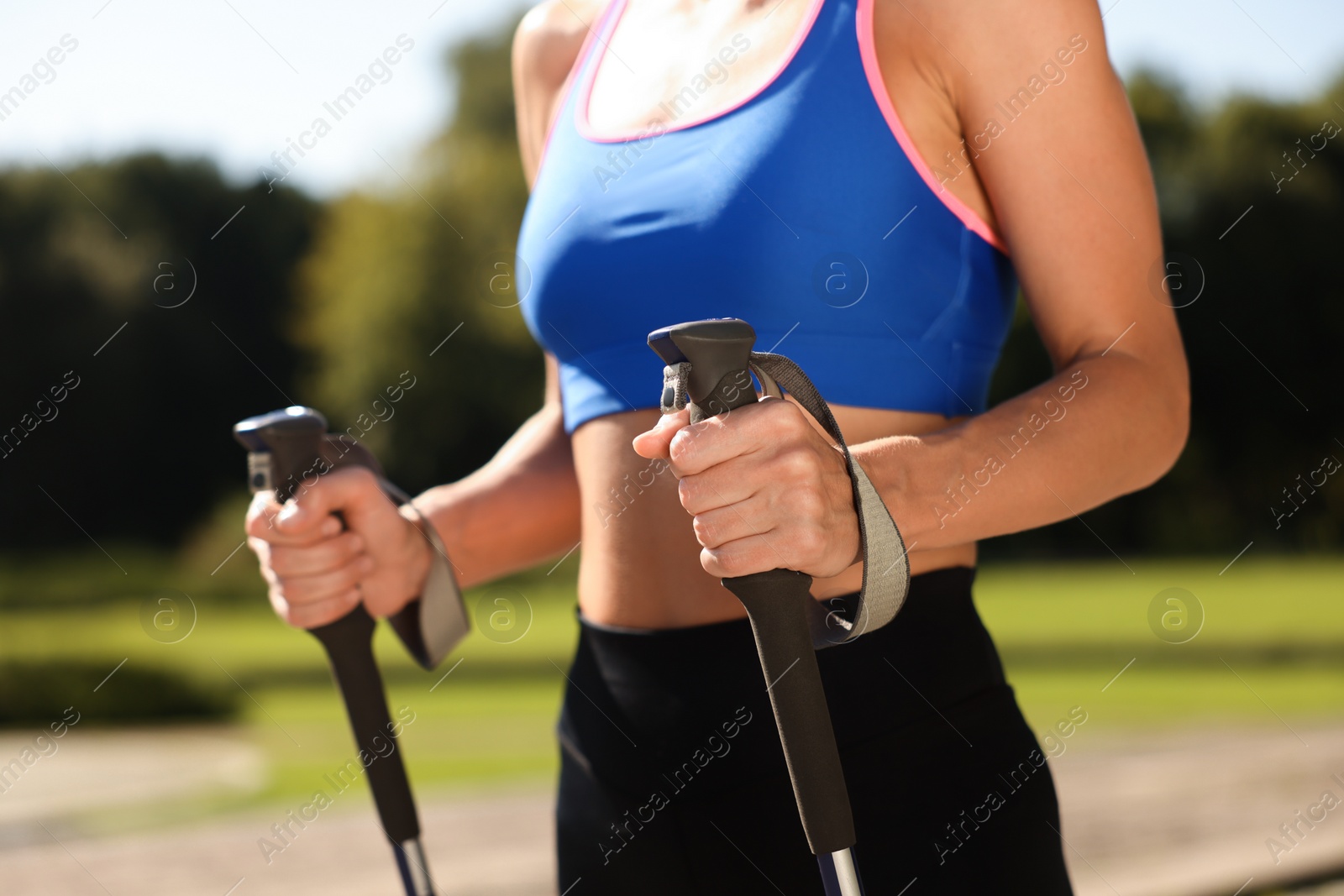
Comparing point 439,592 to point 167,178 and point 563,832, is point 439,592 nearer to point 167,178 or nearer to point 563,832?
point 563,832

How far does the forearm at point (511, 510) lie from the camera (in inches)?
80.4

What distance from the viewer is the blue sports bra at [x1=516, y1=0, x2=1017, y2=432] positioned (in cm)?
152

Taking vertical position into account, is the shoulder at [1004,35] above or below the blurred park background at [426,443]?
below

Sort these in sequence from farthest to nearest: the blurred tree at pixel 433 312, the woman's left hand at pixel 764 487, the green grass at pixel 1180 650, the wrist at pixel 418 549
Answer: the blurred tree at pixel 433 312
the green grass at pixel 1180 650
the wrist at pixel 418 549
the woman's left hand at pixel 764 487

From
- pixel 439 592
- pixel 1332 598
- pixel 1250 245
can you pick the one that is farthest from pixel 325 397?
pixel 439 592

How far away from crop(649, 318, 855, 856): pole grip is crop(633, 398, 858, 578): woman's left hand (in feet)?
0.05

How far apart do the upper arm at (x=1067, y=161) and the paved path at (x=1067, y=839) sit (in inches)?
157

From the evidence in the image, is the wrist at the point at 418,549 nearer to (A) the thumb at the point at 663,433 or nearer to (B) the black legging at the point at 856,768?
(B) the black legging at the point at 856,768

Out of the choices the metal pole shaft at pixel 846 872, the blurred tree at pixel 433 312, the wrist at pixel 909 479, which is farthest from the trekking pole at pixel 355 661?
the blurred tree at pixel 433 312

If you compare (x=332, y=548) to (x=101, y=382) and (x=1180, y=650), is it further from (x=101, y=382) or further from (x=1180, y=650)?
(x=101, y=382)

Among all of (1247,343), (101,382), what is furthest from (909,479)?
(101,382)

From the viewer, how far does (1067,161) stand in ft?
4.95

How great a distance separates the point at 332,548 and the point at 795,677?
85cm

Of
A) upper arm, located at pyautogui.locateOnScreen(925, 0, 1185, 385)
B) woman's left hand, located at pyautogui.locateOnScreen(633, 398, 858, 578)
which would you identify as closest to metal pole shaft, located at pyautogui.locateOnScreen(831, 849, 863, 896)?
woman's left hand, located at pyautogui.locateOnScreen(633, 398, 858, 578)
